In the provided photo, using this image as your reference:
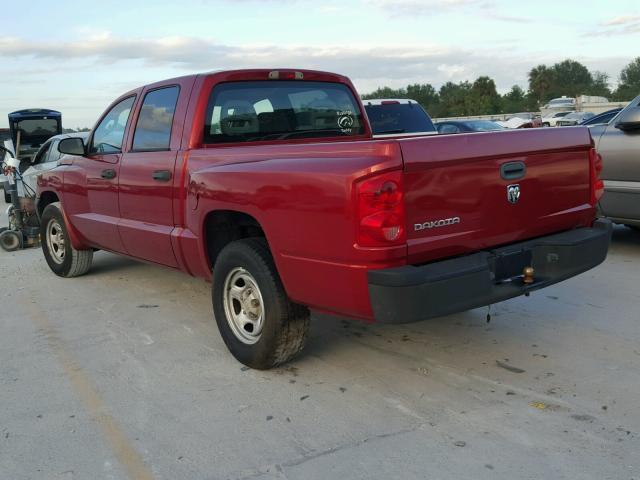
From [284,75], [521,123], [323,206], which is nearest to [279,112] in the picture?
[284,75]

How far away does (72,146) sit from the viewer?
227 inches

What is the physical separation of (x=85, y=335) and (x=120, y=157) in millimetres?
1517

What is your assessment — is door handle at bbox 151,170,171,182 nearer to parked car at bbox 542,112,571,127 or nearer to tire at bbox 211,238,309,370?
tire at bbox 211,238,309,370

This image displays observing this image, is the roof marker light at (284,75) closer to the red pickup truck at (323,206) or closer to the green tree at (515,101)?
the red pickup truck at (323,206)

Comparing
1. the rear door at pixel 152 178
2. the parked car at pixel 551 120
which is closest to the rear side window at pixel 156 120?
the rear door at pixel 152 178

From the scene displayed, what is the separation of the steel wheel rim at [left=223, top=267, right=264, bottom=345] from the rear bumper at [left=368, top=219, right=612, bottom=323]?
1.07 metres

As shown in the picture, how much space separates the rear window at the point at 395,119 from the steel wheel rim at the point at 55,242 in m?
4.82

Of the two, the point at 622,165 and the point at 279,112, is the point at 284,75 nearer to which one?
the point at 279,112

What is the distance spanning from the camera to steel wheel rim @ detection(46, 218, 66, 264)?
270 inches

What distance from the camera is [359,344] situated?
448 cm

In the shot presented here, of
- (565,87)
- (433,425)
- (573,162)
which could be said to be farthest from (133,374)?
(565,87)

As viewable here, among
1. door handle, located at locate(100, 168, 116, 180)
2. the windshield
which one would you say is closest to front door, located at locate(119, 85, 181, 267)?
door handle, located at locate(100, 168, 116, 180)

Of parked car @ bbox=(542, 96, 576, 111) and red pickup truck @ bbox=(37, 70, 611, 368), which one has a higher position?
parked car @ bbox=(542, 96, 576, 111)

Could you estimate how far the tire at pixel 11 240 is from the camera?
29.2 ft
